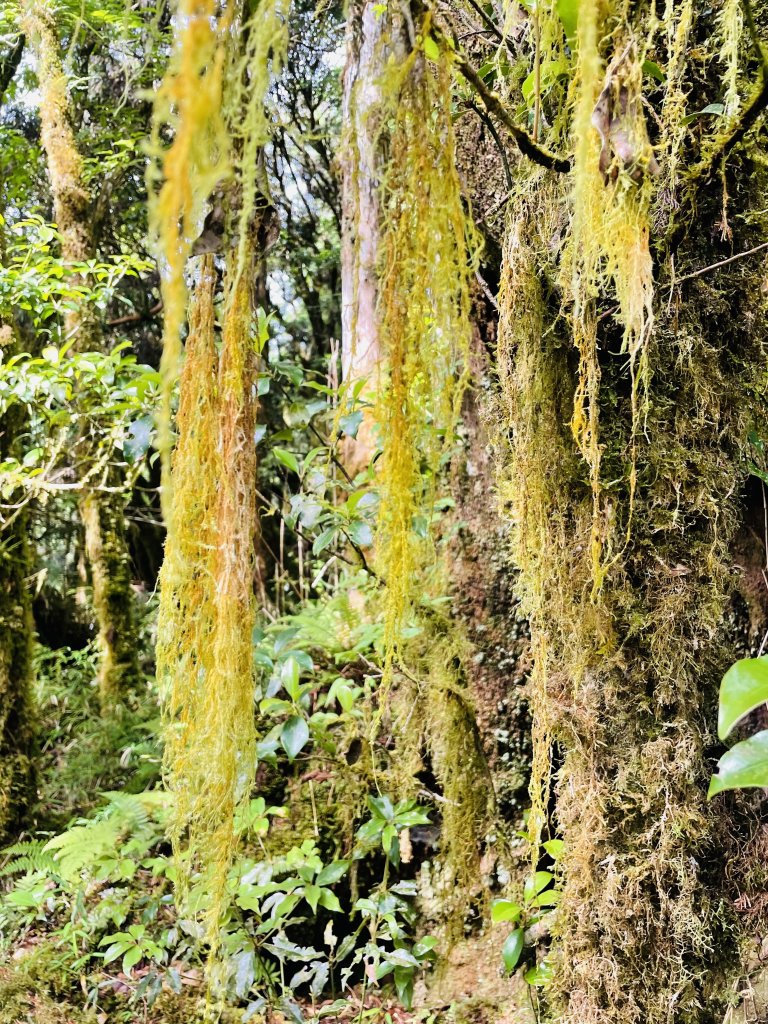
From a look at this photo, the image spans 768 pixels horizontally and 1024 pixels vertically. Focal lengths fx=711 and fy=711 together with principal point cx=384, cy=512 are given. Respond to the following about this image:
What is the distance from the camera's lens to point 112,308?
6.44 metres

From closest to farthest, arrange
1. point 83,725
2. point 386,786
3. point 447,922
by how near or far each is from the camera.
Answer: point 447,922, point 386,786, point 83,725

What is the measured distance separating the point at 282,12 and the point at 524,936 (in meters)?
1.97

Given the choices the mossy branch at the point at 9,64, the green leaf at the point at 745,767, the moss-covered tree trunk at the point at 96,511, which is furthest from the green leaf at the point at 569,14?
the mossy branch at the point at 9,64

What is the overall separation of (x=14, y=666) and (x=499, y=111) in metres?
3.18

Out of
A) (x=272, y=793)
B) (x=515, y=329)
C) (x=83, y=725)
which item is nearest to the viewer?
(x=515, y=329)

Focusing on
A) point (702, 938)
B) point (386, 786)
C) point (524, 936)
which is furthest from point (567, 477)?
point (386, 786)

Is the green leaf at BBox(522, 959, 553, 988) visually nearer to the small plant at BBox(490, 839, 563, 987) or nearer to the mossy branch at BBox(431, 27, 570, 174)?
the small plant at BBox(490, 839, 563, 987)

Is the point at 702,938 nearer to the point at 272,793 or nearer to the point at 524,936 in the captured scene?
the point at 524,936

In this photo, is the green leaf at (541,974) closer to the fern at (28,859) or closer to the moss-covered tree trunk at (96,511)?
the fern at (28,859)

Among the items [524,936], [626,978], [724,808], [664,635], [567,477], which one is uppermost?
[567,477]

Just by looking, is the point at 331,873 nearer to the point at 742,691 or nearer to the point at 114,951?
the point at 114,951

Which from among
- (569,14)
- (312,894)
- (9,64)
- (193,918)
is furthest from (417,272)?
(9,64)

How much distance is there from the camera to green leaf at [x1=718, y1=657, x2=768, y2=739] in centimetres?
89

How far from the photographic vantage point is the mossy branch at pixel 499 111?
0.95m
